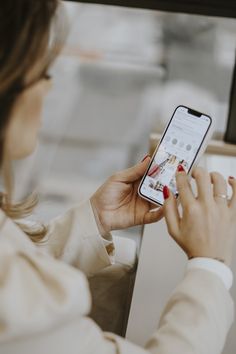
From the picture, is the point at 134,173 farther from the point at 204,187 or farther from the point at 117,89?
the point at 117,89

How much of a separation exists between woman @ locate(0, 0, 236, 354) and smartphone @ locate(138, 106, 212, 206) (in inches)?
4.1

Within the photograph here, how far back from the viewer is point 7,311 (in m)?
0.53

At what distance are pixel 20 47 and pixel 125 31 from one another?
9.05 feet

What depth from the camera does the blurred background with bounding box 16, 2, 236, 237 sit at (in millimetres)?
2260

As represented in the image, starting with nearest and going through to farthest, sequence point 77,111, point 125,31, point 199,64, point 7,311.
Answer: point 7,311 < point 77,111 < point 199,64 < point 125,31

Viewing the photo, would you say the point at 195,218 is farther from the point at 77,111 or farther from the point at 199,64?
the point at 199,64

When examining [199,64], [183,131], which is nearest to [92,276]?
[183,131]

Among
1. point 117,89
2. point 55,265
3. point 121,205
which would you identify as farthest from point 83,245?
point 117,89

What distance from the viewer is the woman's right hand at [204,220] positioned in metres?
0.75

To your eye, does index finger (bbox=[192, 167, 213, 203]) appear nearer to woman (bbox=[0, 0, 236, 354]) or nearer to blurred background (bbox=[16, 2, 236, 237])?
woman (bbox=[0, 0, 236, 354])

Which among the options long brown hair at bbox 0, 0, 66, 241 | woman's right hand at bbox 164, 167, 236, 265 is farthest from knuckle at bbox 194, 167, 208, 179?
long brown hair at bbox 0, 0, 66, 241

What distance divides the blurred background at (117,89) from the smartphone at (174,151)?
80cm

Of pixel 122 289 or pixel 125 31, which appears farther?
pixel 125 31

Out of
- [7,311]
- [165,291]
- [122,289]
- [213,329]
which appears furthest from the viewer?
[122,289]
